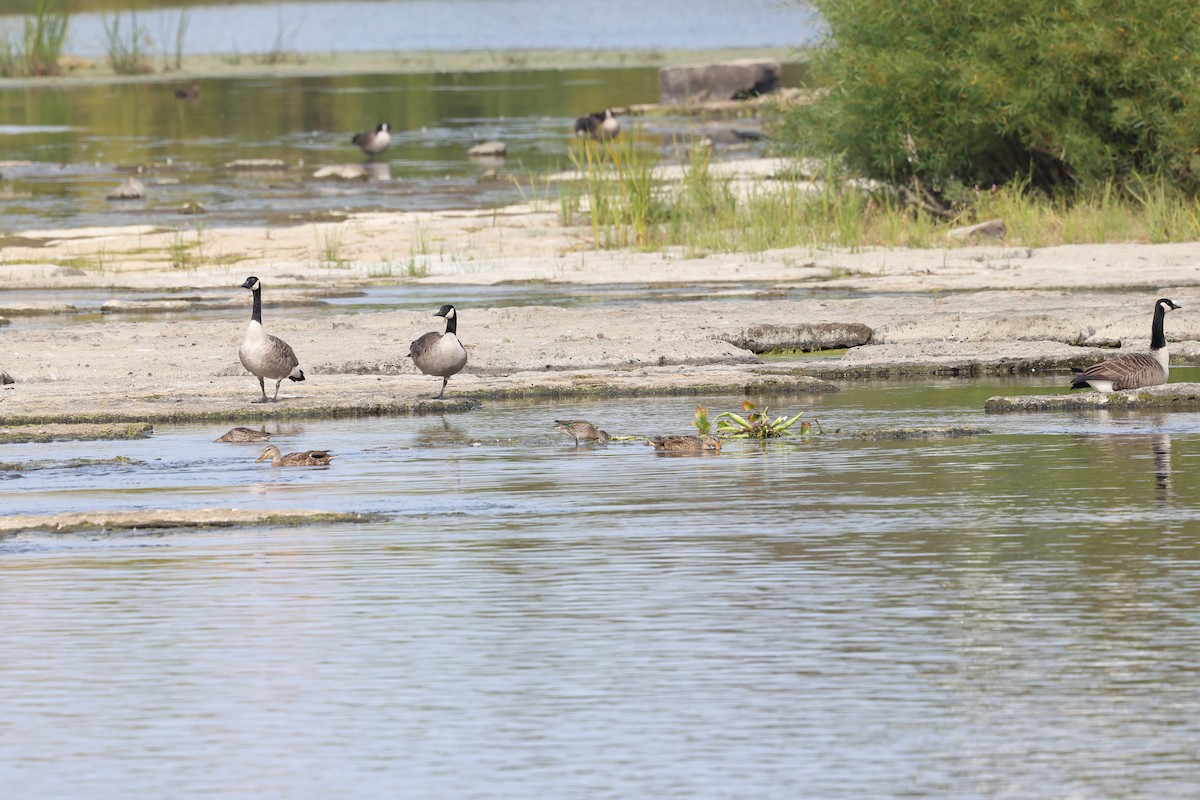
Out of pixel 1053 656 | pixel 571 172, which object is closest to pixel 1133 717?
pixel 1053 656

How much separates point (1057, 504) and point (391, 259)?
14.3 metres

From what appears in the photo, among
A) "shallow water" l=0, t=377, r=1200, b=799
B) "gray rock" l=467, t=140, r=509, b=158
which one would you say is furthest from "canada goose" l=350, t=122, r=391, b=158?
"shallow water" l=0, t=377, r=1200, b=799

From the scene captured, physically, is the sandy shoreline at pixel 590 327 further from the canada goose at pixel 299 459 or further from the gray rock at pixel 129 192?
the gray rock at pixel 129 192

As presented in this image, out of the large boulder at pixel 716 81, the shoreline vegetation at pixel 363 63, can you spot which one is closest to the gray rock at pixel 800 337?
the large boulder at pixel 716 81

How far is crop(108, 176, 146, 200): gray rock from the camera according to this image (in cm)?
3219

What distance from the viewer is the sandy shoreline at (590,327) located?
1430cm

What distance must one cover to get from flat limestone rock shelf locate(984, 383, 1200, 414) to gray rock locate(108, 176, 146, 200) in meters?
21.4

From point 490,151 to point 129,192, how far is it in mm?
7983

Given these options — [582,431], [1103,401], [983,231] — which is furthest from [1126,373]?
[983,231]

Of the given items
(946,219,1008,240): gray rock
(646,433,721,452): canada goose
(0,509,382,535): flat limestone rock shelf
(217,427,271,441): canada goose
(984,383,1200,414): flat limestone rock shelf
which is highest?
(946,219,1008,240): gray rock

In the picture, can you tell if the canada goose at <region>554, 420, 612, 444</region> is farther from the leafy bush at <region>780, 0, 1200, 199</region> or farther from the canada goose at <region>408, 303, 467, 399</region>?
the leafy bush at <region>780, 0, 1200, 199</region>

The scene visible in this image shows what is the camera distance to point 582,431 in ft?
39.5

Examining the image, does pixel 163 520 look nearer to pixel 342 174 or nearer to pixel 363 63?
pixel 342 174

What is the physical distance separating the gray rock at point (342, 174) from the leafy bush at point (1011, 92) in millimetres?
12302
